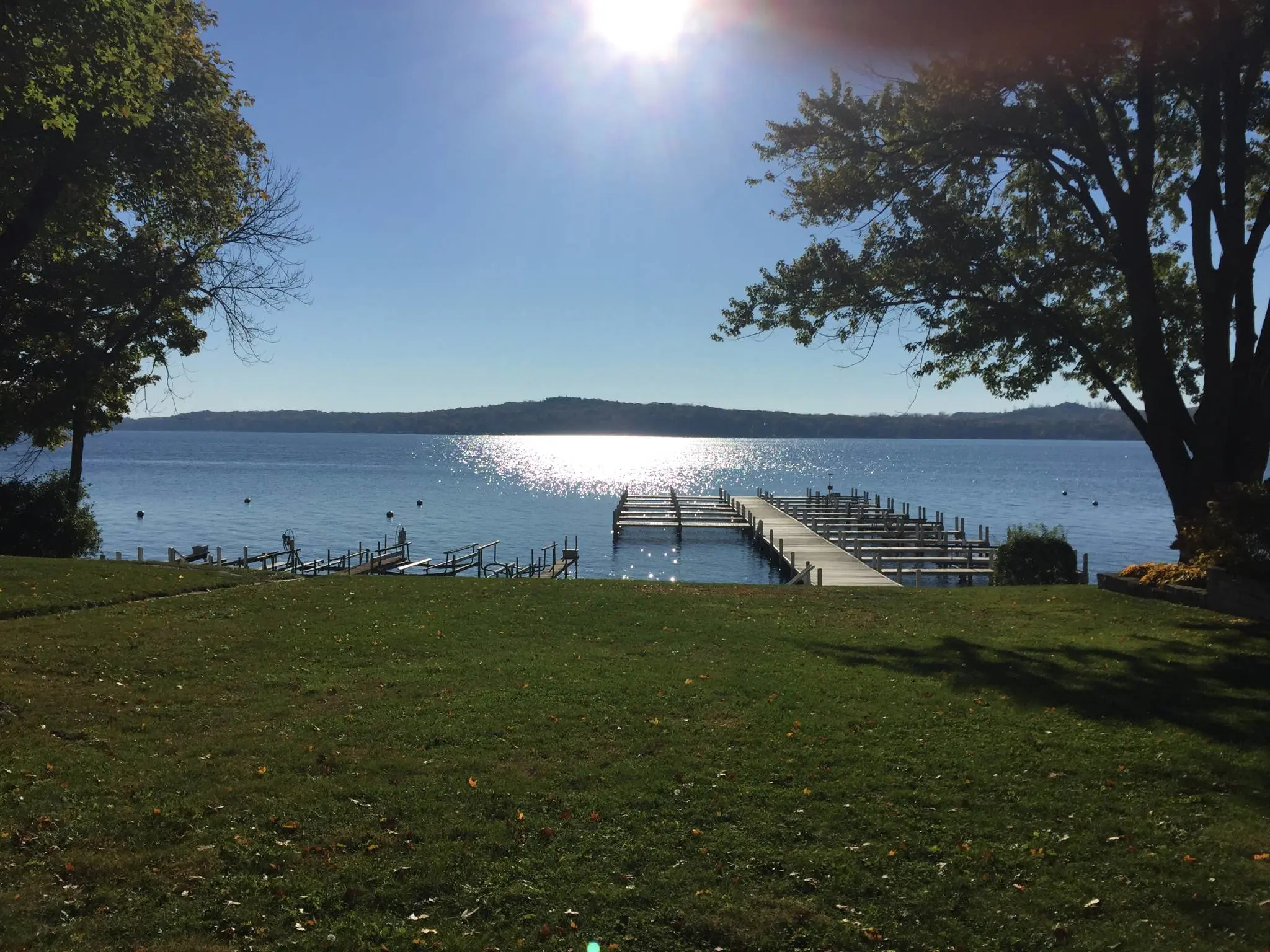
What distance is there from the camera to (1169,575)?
690 inches

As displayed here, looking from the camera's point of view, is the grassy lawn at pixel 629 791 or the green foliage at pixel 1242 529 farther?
the green foliage at pixel 1242 529

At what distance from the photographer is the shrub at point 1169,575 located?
1675cm

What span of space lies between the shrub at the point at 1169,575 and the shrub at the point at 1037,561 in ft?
19.0

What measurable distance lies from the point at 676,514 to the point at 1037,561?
1850 inches

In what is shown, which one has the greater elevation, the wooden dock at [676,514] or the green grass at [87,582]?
the green grass at [87,582]

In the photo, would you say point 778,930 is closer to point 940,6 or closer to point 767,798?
point 767,798

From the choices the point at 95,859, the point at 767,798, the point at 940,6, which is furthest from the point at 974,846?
the point at 940,6

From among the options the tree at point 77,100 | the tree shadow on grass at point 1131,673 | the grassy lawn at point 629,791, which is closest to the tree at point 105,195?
the tree at point 77,100

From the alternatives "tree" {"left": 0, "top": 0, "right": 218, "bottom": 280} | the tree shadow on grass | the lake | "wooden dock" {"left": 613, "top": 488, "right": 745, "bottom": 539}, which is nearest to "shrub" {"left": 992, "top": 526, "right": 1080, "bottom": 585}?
the tree shadow on grass

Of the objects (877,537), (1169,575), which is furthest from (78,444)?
(877,537)

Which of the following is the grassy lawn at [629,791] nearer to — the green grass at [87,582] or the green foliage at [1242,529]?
the green foliage at [1242,529]

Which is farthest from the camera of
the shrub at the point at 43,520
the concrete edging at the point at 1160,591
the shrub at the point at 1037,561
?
the shrub at the point at 43,520

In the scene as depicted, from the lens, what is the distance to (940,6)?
659 inches

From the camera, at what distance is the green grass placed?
15375 millimetres
